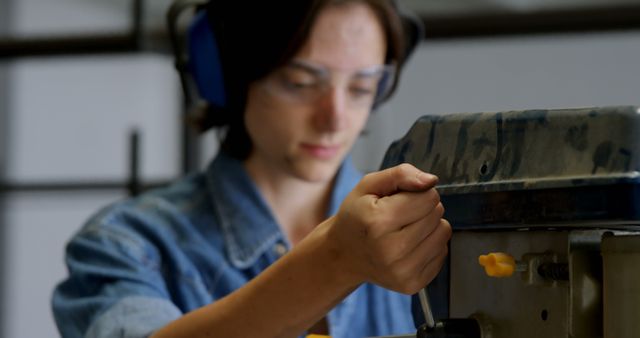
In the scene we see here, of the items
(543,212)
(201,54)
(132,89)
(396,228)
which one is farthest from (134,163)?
(132,89)

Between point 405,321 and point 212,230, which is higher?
point 212,230

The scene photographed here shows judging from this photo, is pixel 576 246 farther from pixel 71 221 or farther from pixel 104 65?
pixel 104 65

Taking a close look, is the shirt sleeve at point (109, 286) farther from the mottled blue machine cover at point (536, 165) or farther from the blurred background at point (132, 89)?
the mottled blue machine cover at point (536, 165)

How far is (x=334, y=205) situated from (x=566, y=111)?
0.76m

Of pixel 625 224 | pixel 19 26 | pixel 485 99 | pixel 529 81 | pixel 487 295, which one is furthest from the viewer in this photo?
pixel 19 26

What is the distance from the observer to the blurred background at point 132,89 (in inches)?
72.2

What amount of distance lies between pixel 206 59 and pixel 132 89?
310cm

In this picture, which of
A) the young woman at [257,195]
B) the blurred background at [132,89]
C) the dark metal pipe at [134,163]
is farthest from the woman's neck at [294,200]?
the dark metal pipe at [134,163]

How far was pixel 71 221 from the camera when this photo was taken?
411 cm

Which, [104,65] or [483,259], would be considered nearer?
[483,259]

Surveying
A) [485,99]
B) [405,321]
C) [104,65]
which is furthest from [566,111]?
[104,65]

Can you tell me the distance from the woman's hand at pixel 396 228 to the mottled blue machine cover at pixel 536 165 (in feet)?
0.06

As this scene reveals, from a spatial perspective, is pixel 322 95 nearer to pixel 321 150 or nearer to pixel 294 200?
pixel 321 150

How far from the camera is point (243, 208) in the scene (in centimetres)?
144
